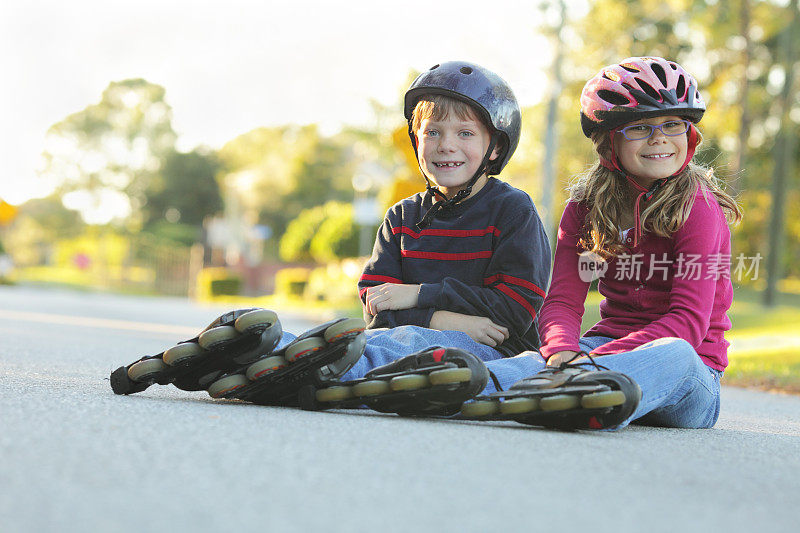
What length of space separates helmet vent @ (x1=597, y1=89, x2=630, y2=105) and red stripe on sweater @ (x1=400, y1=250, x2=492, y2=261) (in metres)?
0.78

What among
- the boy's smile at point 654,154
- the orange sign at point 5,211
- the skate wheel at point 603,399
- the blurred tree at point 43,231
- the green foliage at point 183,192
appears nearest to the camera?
the skate wheel at point 603,399

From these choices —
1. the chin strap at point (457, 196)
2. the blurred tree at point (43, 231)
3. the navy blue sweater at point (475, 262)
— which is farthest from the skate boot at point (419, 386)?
the blurred tree at point (43, 231)

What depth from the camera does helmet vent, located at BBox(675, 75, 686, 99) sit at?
384 cm

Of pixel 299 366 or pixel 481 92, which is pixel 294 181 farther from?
pixel 299 366

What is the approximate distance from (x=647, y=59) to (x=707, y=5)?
887 inches

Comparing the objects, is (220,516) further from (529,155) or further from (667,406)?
(529,155)

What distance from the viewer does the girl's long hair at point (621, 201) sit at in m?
3.64

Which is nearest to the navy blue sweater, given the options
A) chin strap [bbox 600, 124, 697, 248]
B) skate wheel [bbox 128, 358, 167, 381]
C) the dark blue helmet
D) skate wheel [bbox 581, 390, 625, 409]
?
the dark blue helmet

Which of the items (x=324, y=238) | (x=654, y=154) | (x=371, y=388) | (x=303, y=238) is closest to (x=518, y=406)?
(x=371, y=388)

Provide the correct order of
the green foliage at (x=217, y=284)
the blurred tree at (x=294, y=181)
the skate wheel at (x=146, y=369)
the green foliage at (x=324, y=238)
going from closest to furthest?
the skate wheel at (x=146, y=369)
the green foliage at (x=217, y=284)
the green foliage at (x=324, y=238)
the blurred tree at (x=294, y=181)

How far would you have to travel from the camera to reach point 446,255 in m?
3.89

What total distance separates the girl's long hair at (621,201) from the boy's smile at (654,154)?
0.06 metres

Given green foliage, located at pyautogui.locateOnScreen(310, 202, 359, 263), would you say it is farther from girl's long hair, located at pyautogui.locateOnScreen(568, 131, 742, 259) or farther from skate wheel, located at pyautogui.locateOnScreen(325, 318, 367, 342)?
skate wheel, located at pyautogui.locateOnScreen(325, 318, 367, 342)

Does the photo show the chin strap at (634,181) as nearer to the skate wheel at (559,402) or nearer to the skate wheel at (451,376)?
the skate wheel at (559,402)
